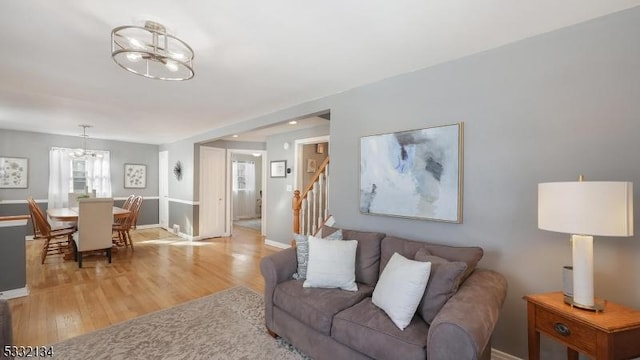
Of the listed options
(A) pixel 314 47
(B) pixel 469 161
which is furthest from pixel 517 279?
(A) pixel 314 47

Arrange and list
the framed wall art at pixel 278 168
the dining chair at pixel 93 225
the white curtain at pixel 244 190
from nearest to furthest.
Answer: the dining chair at pixel 93 225 → the framed wall art at pixel 278 168 → the white curtain at pixel 244 190

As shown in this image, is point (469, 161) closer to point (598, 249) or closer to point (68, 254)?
point (598, 249)

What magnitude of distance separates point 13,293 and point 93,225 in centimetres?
129

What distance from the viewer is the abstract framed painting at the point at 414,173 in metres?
2.26

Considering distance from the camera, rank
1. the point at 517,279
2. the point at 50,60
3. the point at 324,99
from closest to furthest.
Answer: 1. the point at 517,279
2. the point at 50,60
3. the point at 324,99

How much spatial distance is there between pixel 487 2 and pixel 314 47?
3.72 feet

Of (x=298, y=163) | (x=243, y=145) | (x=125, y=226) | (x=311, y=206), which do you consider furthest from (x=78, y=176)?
(x=311, y=206)

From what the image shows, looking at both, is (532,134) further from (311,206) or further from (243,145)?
(243,145)

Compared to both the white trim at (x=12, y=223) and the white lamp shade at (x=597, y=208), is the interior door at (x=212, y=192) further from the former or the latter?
the white lamp shade at (x=597, y=208)

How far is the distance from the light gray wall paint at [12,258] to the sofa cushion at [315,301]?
309cm

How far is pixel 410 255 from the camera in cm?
218

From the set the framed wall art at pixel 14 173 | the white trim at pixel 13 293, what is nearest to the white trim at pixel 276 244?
the white trim at pixel 13 293

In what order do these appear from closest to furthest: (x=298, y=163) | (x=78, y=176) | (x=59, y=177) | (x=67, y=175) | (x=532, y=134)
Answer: (x=532, y=134) → (x=298, y=163) → (x=59, y=177) → (x=67, y=175) → (x=78, y=176)

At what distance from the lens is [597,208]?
1382 millimetres
